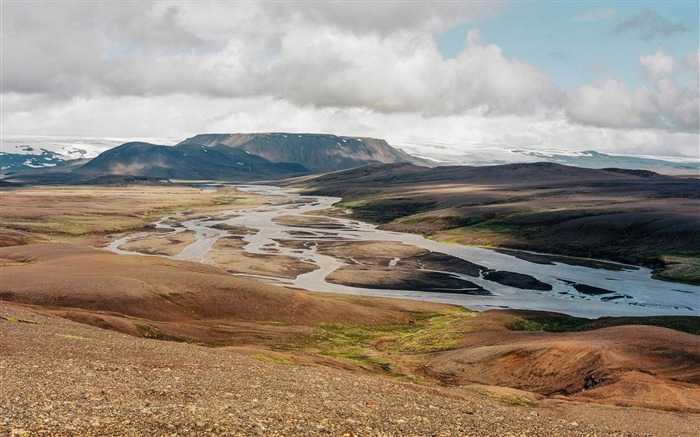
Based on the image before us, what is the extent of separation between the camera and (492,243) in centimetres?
16488

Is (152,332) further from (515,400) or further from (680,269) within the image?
(680,269)

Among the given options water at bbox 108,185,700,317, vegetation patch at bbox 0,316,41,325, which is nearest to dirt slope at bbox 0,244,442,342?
water at bbox 108,185,700,317

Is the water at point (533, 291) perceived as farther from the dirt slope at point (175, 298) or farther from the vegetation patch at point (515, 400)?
the vegetation patch at point (515, 400)

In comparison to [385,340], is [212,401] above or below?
above

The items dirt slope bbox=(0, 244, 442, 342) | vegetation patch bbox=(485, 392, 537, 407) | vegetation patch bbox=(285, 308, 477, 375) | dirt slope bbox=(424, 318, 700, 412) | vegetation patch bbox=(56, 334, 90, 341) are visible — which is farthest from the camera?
dirt slope bbox=(0, 244, 442, 342)

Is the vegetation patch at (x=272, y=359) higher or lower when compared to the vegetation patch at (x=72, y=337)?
lower

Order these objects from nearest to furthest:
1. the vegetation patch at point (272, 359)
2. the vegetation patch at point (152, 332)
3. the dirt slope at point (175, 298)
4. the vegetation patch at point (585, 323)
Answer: the vegetation patch at point (272, 359)
the vegetation patch at point (152, 332)
the dirt slope at point (175, 298)
the vegetation patch at point (585, 323)

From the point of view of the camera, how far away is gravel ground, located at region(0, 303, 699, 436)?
1991cm

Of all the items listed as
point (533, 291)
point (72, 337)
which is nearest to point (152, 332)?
point (72, 337)

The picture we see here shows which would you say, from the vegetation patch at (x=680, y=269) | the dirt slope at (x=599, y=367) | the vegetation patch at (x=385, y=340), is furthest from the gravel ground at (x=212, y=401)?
the vegetation patch at (x=680, y=269)

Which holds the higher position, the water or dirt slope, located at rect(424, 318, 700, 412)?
dirt slope, located at rect(424, 318, 700, 412)

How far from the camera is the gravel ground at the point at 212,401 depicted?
65.3 feet

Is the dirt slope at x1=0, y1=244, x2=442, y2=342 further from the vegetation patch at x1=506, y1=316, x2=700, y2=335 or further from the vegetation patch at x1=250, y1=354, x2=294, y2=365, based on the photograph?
the vegetation patch at x1=506, y1=316, x2=700, y2=335

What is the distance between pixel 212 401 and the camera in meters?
23.3
